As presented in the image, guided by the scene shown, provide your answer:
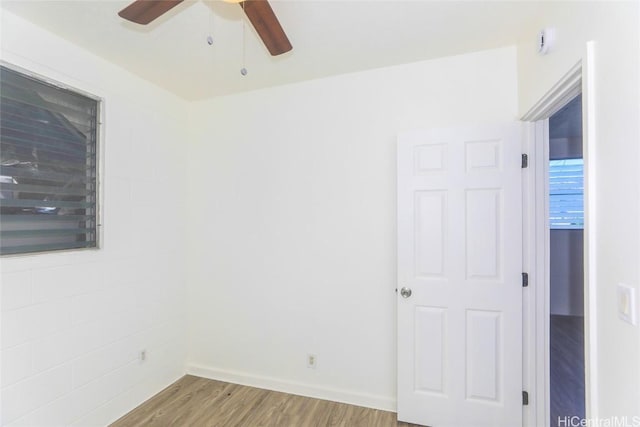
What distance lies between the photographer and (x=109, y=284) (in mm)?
2156

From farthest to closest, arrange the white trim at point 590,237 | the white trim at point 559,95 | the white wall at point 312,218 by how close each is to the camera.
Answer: the white wall at point 312,218
the white trim at point 559,95
the white trim at point 590,237

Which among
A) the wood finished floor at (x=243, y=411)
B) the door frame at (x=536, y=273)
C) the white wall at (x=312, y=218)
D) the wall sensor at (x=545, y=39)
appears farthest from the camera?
the white wall at (x=312, y=218)

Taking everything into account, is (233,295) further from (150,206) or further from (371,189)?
(371,189)

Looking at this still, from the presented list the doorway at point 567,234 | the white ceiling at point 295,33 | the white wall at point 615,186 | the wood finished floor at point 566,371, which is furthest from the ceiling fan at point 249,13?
the doorway at point 567,234

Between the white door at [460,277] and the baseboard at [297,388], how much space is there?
22cm

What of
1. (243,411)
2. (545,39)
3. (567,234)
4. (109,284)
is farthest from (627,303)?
(567,234)

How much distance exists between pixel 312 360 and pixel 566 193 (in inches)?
155

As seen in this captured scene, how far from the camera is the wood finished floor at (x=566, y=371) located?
7.05 ft

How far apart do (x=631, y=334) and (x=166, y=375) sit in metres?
3.02

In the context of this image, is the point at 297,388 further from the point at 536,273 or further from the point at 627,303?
the point at 627,303

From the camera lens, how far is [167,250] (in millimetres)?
2652

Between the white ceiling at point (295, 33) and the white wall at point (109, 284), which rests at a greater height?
the white ceiling at point (295, 33)

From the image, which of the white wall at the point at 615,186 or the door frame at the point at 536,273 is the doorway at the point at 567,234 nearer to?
the door frame at the point at 536,273

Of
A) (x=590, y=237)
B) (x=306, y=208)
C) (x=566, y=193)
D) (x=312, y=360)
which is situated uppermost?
(x=566, y=193)
